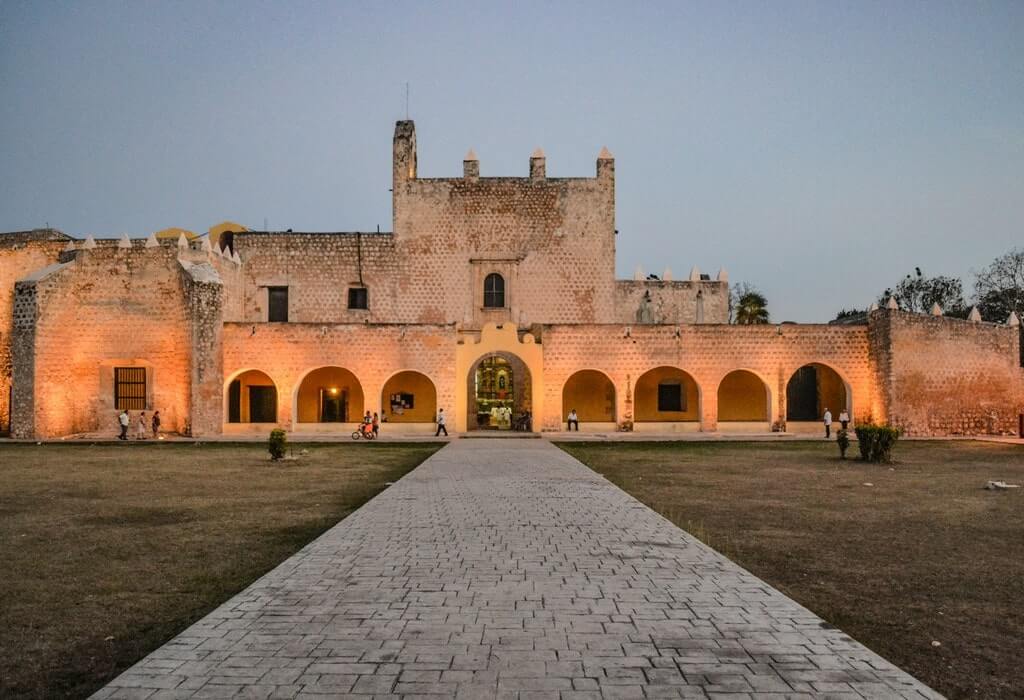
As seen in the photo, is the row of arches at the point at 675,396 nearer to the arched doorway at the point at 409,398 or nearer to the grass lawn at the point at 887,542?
the arched doorway at the point at 409,398

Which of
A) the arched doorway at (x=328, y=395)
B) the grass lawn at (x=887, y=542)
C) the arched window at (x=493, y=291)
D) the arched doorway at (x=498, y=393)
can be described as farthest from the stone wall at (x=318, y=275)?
the grass lawn at (x=887, y=542)

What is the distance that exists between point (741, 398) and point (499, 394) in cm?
1062

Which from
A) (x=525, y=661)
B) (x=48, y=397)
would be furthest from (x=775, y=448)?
(x=48, y=397)

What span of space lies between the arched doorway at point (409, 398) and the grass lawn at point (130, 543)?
37.4 feet

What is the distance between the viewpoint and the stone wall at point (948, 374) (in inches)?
942

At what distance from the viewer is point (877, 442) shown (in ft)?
50.4

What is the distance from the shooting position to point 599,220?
28.4 m

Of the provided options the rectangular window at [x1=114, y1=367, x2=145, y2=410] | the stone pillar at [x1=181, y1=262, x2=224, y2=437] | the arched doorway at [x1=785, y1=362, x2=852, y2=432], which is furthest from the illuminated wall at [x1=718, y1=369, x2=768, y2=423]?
the rectangular window at [x1=114, y1=367, x2=145, y2=410]

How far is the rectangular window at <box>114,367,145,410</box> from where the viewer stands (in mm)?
23938

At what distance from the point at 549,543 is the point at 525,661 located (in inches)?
123

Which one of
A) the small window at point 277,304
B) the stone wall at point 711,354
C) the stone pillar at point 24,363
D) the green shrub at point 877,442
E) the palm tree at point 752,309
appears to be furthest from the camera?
the palm tree at point 752,309

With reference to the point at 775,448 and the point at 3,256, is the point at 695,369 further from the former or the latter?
the point at 3,256

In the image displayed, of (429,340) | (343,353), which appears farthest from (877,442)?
(343,353)

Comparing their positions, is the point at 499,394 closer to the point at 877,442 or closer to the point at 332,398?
the point at 332,398
